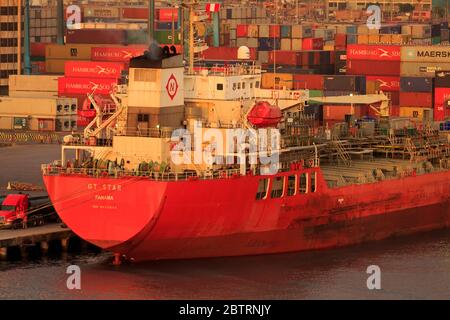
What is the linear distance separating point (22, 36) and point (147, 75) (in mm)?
59429

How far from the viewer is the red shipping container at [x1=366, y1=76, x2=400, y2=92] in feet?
336

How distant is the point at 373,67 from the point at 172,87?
140 ft

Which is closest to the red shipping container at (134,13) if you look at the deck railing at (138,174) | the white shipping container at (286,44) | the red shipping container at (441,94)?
the white shipping container at (286,44)

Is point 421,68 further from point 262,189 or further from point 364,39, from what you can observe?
point 262,189

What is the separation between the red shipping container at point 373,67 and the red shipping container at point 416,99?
6042 millimetres

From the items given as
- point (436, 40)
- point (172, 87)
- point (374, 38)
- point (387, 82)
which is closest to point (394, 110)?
point (387, 82)

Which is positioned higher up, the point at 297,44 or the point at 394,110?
the point at 297,44

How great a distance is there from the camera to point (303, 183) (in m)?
67.1

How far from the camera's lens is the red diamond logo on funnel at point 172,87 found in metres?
64.5

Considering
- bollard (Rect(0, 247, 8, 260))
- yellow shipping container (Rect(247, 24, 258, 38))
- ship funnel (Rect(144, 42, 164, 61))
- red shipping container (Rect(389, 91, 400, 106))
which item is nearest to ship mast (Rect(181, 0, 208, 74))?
ship funnel (Rect(144, 42, 164, 61))

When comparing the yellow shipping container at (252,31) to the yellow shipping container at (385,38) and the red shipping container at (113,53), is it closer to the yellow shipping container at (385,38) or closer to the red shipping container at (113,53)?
the yellow shipping container at (385,38)

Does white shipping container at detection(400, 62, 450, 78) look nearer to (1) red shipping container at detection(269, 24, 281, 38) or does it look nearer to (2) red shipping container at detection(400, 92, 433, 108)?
(2) red shipping container at detection(400, 92, 433, 108)

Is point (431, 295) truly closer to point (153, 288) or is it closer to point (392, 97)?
point (153, 288)

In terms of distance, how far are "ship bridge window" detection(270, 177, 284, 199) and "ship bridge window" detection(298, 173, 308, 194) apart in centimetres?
134
